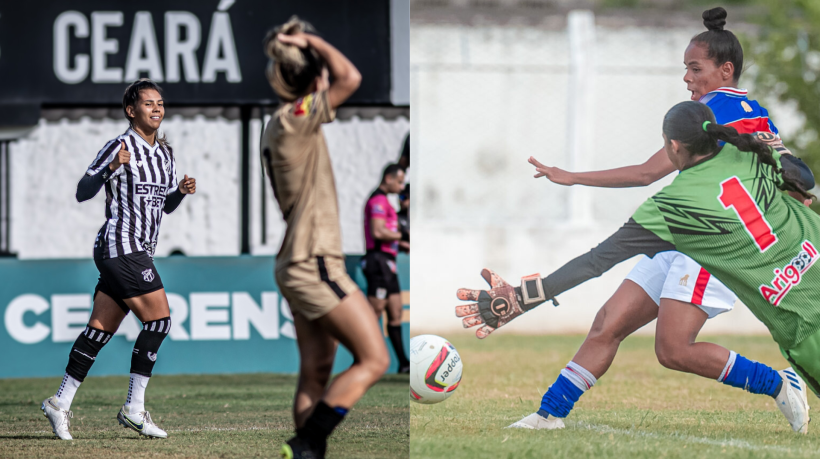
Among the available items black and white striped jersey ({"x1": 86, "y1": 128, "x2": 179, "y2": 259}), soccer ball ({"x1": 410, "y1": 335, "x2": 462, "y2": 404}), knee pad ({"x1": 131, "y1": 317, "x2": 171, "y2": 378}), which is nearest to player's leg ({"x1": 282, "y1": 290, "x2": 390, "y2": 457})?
soccer ball ({"x1": 410, "y1": 335, "x2": 462, "y2": 404})

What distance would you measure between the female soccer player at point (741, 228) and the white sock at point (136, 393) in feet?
9.29

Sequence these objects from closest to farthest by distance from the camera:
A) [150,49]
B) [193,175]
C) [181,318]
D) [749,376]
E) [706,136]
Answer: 1. [706,136]
2. [749,376]
3. [181,318]
4. [150,49]
5. [193,175]

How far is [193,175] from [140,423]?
651 centimetres

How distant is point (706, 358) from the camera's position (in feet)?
17.6

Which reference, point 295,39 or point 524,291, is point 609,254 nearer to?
point 524,291

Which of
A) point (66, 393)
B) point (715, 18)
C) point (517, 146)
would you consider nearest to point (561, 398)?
point (715, 18)

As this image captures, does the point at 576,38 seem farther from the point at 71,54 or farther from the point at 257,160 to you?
the point at 71,54

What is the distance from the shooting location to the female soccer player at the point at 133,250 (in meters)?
5.91

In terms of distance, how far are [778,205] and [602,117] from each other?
12.0 metres

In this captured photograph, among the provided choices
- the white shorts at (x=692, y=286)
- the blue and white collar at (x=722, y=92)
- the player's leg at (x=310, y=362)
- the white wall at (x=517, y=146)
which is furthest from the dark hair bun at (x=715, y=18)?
the white wall at (x=517, y=146)

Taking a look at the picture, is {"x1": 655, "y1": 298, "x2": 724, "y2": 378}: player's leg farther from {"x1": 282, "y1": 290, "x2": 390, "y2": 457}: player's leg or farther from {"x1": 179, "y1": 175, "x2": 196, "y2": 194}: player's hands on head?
{"x1": 179, "y1": 175, "x2": 196, "y2": 194}: player's hands on head

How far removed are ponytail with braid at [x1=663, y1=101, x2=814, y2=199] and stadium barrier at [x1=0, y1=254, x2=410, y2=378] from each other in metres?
5.51

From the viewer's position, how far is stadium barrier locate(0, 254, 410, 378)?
32.2ft

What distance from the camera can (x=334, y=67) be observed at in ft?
13.3
